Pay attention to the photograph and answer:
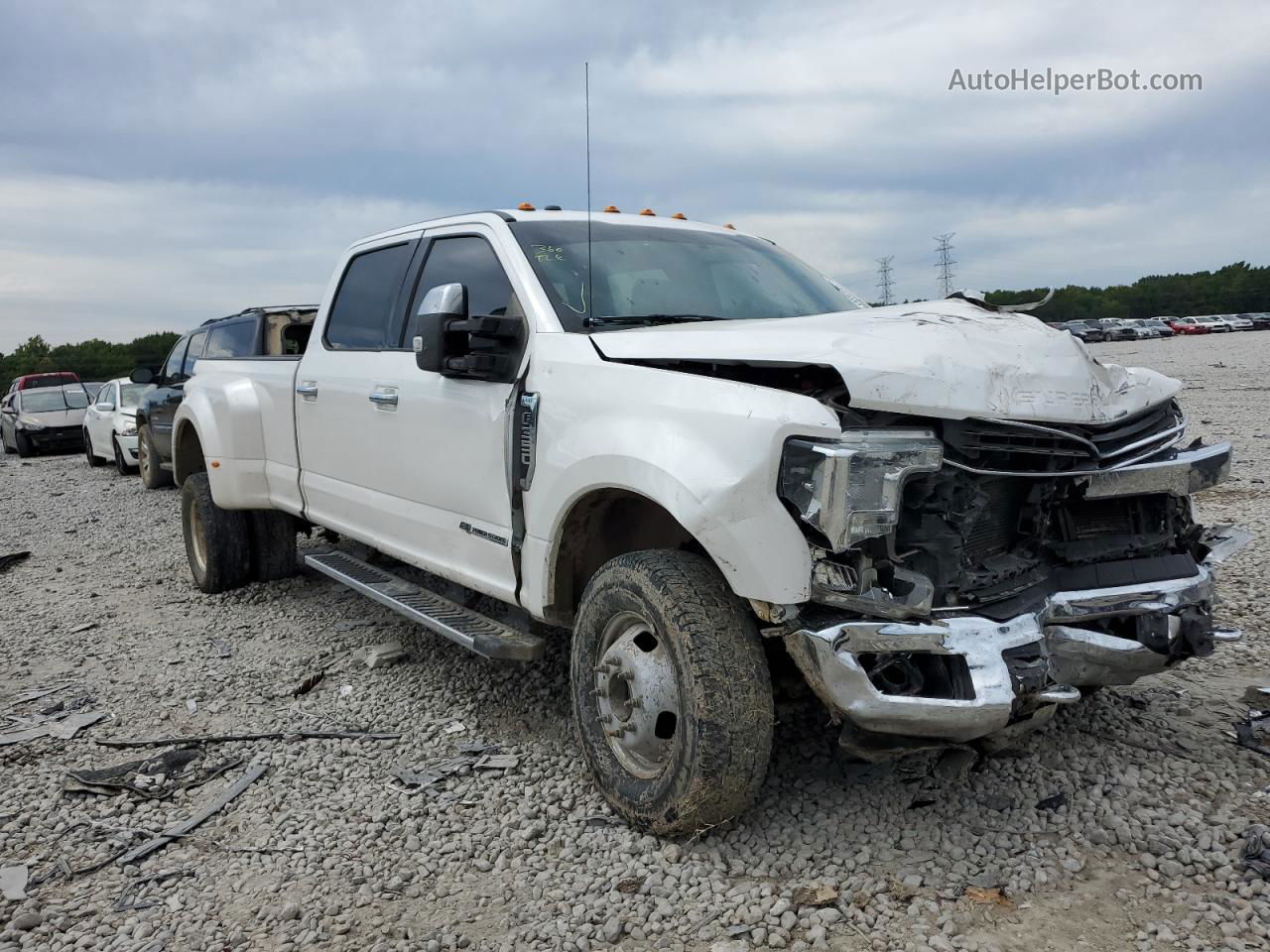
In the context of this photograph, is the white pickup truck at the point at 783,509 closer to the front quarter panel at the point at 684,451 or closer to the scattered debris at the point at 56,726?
the front quarter panel at the point at 684,451

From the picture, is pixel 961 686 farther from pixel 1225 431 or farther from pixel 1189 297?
pixel 1189 297

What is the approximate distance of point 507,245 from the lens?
389cm

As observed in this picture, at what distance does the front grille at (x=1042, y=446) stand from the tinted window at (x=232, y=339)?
7571 millimetres

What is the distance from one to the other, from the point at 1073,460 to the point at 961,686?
761 mm

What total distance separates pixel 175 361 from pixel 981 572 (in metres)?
10.9

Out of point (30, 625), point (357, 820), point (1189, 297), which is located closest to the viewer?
point (357, 820)

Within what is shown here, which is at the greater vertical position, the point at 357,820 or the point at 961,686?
the point at 961,686

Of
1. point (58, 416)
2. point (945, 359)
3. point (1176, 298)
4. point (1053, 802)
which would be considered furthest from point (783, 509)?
point (1176, 298)

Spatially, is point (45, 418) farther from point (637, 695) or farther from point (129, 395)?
point (637, 695)

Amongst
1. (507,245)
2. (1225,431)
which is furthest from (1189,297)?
(507,245)

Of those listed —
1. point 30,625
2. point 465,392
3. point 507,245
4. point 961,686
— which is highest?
point 507,245

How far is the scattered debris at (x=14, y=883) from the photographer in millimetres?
2918

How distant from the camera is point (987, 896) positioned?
2648 millimetres

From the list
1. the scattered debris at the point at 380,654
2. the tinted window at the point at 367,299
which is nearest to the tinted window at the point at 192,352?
the tinted window at the point at 367,299
